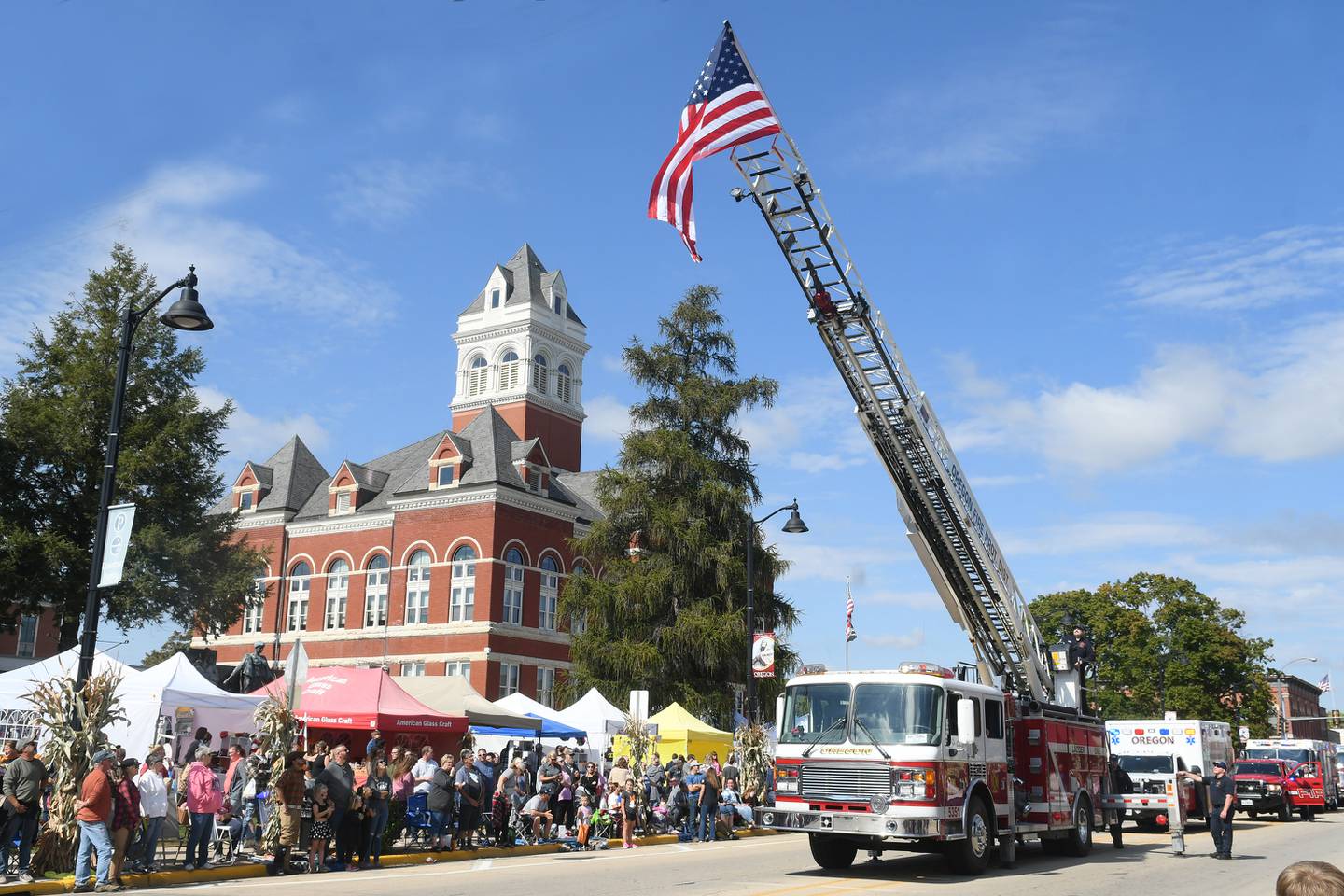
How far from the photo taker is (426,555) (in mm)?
52125

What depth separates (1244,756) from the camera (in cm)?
3972

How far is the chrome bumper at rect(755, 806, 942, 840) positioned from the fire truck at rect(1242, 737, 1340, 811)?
27.3m

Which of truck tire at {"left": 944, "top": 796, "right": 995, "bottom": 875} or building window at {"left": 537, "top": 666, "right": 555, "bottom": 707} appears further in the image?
building window at {"left": 537, "top": 666, "right": 555, "bottom": 707}

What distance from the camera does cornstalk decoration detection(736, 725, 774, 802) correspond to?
2966 cm

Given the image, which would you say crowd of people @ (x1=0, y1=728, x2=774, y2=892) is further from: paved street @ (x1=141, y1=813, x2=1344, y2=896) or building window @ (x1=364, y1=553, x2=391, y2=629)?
building window @ (x1=364, y1=553, x2=391, y2=629)

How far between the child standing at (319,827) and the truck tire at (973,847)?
862 cm

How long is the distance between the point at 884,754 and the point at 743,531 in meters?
25.6

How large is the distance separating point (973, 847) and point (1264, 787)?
22.2 m

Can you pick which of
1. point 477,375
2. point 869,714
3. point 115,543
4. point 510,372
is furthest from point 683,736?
point 477,375

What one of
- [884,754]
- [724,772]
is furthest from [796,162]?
[724,772]

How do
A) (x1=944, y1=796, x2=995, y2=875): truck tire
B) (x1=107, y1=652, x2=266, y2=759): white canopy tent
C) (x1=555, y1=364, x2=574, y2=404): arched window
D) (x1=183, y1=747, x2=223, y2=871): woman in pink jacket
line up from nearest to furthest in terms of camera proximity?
(x1=944, y1=796, x2=995, y2=875): truck tire, (x1=183, y1=747, x2=223, y2=871): woman in pink jacket, (x1=107, y1=652, x2=266, y2=759): white canopy tent, (x1=555, y1=364, x2=574, y2=404): arched window

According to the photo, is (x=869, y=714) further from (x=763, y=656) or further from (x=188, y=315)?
(x=763, y=656)

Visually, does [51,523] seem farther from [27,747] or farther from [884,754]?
[884,754]

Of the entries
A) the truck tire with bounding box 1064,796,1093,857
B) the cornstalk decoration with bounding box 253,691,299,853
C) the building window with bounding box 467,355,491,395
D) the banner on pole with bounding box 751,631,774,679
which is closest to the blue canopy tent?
the banner on pole with bounding box 751,631,774,679
